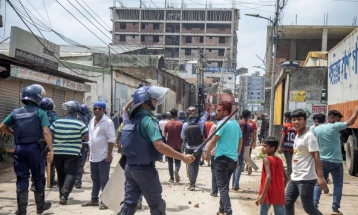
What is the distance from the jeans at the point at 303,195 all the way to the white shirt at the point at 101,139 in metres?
3.15

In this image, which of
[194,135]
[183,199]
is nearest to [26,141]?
[183,199]

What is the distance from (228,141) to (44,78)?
11.4 m

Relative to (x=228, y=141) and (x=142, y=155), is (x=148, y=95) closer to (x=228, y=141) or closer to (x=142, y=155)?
(x=142, y=155)

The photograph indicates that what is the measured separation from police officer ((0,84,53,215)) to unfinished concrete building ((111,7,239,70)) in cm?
8927

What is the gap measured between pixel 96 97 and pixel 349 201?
68.6ft

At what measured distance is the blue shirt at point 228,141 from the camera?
744 centimetres

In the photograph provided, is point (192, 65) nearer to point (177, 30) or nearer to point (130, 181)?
point (177, 30)

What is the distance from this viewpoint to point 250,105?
6756 centimetres

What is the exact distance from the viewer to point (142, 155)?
17.1 feet

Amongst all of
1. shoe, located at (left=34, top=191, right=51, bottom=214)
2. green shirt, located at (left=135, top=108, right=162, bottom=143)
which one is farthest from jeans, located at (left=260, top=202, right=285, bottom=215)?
shoe, located at (left=34, top=191, right=51, bottom=214)

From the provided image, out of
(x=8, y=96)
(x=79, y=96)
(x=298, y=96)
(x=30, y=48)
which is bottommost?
(x=8, y=96)

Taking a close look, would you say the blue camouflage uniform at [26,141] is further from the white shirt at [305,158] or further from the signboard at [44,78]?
the signboard at [44,78]

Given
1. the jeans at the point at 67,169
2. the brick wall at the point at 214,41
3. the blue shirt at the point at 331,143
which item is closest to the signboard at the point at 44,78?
the jeans at the point at 67,169

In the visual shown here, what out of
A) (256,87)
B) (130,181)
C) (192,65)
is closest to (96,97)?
(130,181)
